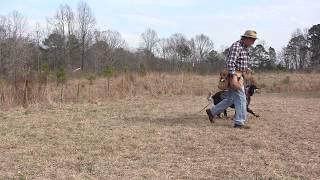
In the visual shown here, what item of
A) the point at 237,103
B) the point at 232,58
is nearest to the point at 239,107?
the point at 237,103

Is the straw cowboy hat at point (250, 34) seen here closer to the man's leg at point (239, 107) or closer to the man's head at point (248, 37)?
the man's head at point (248, 37)

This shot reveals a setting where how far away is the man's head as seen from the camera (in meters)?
8.61

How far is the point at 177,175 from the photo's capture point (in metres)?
5.24

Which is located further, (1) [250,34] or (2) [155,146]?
(1) [250,34]

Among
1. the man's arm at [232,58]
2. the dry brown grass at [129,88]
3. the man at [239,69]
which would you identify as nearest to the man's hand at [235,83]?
the man at [239,69]

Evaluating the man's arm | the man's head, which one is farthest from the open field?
the man's head

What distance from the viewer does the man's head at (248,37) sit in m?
8.61

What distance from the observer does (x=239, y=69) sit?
8.64 metres

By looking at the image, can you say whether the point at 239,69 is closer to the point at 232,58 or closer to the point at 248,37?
the point at 232,58

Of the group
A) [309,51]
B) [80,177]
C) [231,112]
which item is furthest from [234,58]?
[309,51]

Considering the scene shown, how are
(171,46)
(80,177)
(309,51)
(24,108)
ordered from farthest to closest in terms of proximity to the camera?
1. (171,46)
2. (309,51)
3. (24,108)
4. (80,177)

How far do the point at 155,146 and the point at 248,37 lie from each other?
292 cm

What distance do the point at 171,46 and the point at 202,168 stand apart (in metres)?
58.7

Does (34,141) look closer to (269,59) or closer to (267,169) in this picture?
(267,169)
